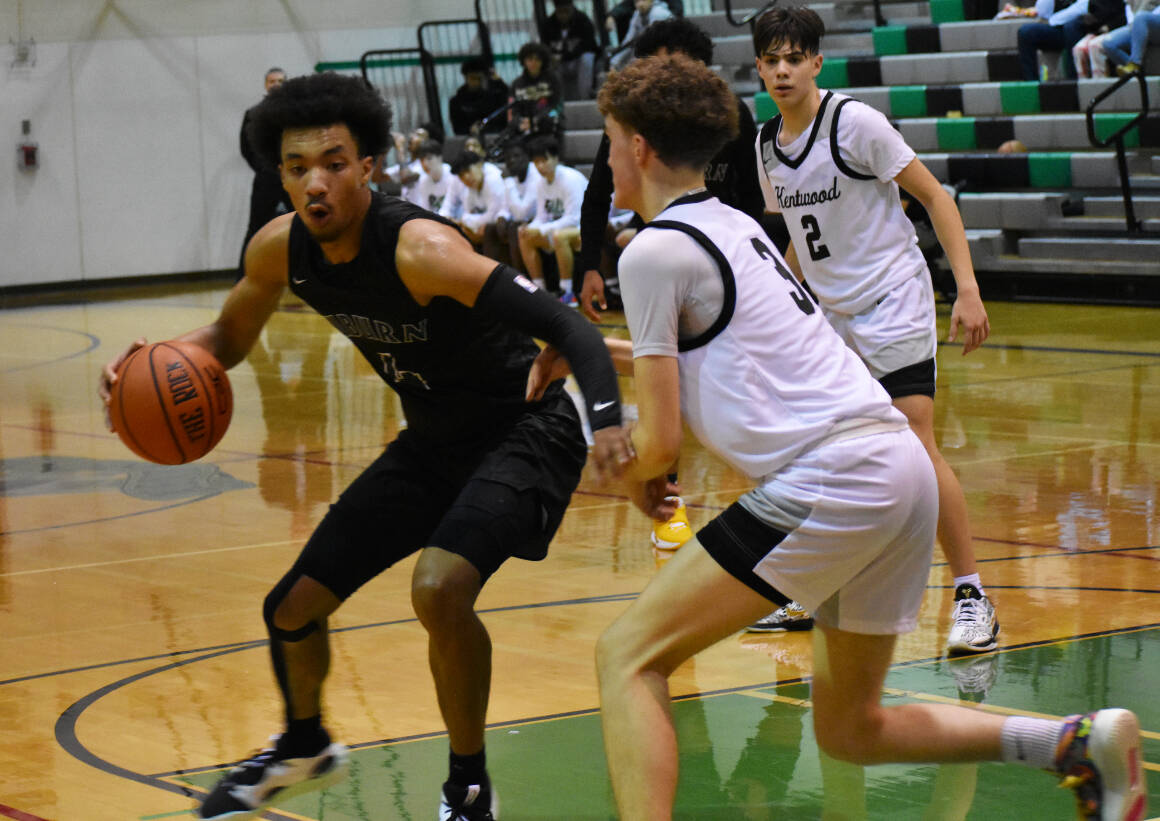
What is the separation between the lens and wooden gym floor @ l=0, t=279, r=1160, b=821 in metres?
3.89

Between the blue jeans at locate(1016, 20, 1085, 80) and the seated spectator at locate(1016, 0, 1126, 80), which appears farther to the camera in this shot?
the blue jeans at locate(1016, 20, 1085, 80)

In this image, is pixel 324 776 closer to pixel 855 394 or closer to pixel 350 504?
pixel 350 504

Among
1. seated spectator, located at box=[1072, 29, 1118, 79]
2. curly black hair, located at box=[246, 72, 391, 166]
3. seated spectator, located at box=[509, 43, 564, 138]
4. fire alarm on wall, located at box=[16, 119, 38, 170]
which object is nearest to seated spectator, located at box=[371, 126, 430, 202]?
seated spectator, located at box=[509, 43, 564, 138]

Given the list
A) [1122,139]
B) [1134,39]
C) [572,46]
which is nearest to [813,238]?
[1122,139]

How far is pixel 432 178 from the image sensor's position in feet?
59.5

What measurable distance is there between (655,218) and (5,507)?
17.2 ft

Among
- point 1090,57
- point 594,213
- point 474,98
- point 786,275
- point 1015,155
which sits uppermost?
point 474,98

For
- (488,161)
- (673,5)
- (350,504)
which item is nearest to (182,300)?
(488,161)

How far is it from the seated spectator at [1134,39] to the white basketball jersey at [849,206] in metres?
9.24

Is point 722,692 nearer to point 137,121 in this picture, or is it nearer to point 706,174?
point 706,174

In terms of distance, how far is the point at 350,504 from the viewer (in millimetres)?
3822

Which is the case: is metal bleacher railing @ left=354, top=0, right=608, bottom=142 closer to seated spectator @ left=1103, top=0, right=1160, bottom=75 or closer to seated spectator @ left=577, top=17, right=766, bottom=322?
seated spectator @ left=1103, top=0, right=1160, bottom=75

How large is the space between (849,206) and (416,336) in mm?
1890

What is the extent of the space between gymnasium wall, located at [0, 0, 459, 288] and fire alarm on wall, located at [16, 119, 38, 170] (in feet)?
0.23
